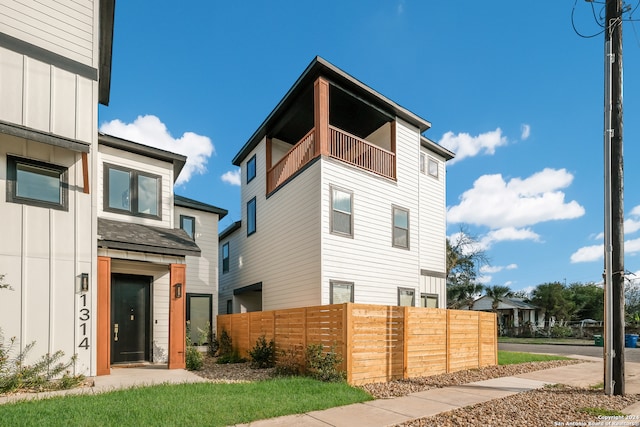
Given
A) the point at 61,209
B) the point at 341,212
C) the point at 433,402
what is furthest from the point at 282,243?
the point at 433,402

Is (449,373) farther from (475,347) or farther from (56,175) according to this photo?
(56,175)

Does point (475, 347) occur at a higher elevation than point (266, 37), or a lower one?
lower

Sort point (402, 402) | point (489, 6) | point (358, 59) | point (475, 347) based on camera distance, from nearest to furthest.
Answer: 1. point (402, 402)
2. point (475, 347)
3. point (489, 6)
4. point (358, 59)

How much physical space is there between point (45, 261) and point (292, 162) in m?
7.99

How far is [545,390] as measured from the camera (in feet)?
27.3

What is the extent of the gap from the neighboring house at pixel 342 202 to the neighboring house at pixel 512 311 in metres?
27.5

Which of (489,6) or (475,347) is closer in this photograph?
(475,347)

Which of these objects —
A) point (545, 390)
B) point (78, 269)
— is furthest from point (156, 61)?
point (545, 390)

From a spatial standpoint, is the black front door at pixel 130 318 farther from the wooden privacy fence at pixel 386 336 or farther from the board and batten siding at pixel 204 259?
the board and batten siding at pixel 204 259

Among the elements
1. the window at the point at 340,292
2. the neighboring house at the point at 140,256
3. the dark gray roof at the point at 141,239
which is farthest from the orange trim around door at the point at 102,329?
the window at the point at 340,292

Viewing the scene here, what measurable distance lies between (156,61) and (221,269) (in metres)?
10.2

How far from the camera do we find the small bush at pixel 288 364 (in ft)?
30.5

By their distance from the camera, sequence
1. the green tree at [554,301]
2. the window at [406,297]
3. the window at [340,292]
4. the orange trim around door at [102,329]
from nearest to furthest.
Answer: the orange trim around door at [102,329] → the window at [340,292] → the window at [406,297] → the green tree at [554,301]

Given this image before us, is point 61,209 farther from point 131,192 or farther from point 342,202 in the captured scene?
point 342,202
